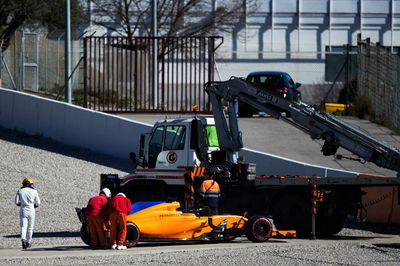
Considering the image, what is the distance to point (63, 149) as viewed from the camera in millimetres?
29203

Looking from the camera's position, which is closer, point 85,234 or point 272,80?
point 85,234

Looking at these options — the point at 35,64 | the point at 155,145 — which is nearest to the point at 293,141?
the point at 155,145

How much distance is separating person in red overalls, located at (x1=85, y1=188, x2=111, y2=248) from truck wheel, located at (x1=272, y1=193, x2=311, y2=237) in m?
3.81

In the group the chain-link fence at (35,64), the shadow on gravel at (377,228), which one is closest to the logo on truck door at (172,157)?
the shadow on gravel at (377,228)

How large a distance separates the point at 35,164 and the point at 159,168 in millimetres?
8698

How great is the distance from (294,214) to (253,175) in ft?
4.03

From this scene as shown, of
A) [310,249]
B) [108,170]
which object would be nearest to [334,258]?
[310,249]

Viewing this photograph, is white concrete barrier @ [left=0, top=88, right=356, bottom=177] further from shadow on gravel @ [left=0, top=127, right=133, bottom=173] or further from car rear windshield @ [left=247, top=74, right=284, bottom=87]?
car rear windshield @ [left=247, top=74, right=284, bottom=87]

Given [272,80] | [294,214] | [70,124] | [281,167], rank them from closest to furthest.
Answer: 1. [294,214]
2. [281,167]
3. [70,124]
4. [272,80]

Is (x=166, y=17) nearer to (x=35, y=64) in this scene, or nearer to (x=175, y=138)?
(x=35, y=64)

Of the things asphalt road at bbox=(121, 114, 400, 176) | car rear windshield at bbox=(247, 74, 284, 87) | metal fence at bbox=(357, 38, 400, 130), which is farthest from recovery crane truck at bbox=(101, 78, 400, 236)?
car rear windshield at bbox=(247, 74, 284, 87)

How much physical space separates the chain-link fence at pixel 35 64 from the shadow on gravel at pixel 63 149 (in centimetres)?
621

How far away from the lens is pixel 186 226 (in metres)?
17.7

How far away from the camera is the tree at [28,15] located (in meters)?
43.1
